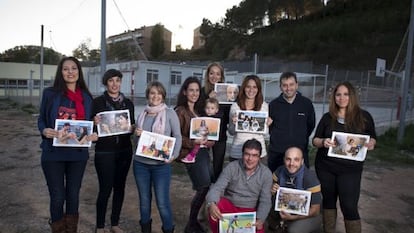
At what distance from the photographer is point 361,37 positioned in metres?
56.3

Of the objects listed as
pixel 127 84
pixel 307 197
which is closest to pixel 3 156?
pixel 307 197

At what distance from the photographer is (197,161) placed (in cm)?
389

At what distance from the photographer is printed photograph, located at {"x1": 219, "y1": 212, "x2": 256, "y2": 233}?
133 inches

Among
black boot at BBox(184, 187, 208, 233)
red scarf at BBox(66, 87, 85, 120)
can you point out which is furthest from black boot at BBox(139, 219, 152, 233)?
red scarf at BBox(66, 87, 85, 120)

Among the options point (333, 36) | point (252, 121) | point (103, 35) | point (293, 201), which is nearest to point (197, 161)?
point (252, 121)

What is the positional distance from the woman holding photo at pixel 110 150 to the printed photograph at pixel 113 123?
1.7 inches

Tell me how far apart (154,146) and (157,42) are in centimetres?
9219

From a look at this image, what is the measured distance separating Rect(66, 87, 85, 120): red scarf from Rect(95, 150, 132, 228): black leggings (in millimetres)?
441

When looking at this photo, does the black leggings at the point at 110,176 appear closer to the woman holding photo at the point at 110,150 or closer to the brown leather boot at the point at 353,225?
the woman holding photo at the point at 110,150

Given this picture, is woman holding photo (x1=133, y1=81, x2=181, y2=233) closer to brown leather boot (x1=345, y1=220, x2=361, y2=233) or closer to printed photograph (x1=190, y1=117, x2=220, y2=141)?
printed photograph (x1=190, y1=117, x2=220, y2=141)

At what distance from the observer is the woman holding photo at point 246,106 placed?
4.01m

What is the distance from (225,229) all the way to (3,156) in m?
6.80

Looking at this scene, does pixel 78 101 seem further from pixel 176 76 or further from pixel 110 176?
pixel 176 76

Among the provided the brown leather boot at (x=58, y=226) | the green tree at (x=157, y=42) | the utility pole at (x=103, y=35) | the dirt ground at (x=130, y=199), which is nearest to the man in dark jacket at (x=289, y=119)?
the dirt ground at (x=130, y=199)
